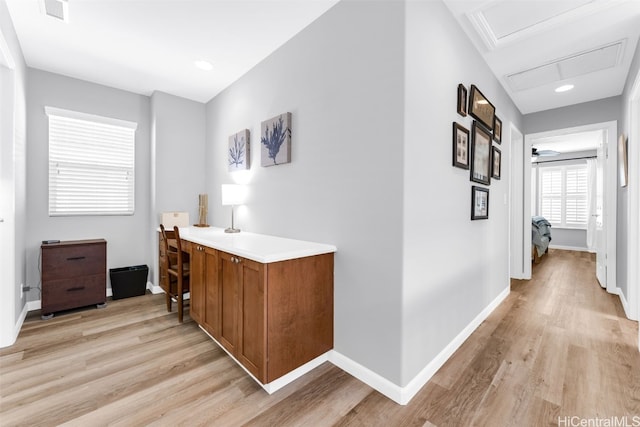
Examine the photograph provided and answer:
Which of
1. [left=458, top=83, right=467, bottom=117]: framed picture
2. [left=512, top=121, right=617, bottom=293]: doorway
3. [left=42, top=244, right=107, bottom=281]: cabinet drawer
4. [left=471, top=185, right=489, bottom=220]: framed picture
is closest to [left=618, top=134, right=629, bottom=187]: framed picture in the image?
[left=512, top=121, right=617, bottom=293]: doorway

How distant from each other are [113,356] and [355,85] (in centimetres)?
264

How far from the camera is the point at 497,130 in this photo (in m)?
3.00

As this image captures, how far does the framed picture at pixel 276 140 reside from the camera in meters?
2.39

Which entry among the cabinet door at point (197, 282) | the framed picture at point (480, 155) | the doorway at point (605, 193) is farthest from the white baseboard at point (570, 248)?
the cabinet door at point (197, 282)

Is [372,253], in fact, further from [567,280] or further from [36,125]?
[567,280]

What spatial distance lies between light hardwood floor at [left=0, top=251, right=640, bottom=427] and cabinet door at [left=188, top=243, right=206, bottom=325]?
20 cm

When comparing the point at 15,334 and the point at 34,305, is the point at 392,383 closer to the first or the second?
the point at 15,334

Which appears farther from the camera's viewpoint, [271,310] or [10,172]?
[10,172]

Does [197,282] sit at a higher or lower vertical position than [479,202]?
lower

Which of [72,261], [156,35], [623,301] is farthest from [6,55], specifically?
[623,301]

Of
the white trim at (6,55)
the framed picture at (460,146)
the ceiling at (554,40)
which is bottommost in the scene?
the framed picture at (460,146)

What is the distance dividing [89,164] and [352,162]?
11.0ft

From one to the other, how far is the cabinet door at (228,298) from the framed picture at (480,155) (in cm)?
209

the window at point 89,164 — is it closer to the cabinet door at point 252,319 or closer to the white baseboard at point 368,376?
the cabinet door at point 252,319
